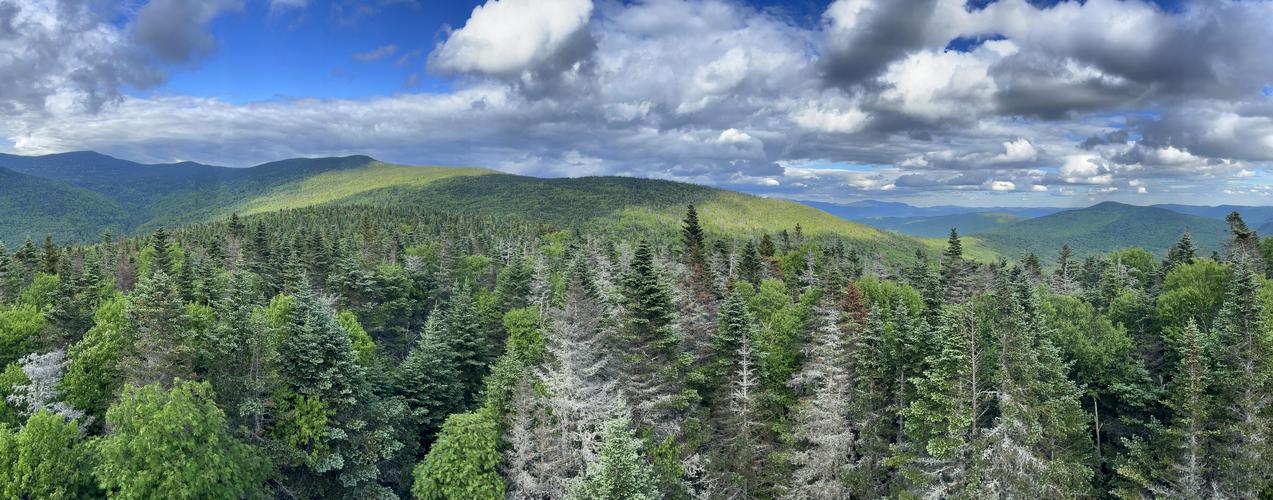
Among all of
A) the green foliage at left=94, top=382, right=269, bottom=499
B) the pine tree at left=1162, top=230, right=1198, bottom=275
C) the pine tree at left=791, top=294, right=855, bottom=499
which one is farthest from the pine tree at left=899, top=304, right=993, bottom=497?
the pine tree at left=1162, top=230, right=1198, bottom=275

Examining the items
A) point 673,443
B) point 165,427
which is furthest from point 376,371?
point 673,443

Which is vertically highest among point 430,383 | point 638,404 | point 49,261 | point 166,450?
point 49,261

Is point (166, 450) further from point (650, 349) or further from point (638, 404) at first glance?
point (650, 349)

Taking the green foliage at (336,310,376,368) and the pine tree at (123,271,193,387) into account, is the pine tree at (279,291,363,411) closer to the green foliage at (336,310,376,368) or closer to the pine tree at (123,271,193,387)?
the pine tree at (123,271,193,387)

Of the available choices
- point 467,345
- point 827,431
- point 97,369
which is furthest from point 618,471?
point 97,369

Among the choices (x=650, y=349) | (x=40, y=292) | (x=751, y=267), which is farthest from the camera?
(x=751, y=267)

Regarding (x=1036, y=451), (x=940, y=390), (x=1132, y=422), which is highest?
(x=940, y=390)

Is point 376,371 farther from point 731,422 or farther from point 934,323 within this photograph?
point 934,323
